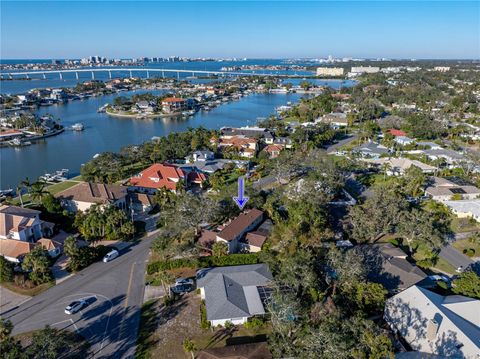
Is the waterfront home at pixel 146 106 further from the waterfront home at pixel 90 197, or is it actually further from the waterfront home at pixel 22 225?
the waterfront home at pixel 22 225

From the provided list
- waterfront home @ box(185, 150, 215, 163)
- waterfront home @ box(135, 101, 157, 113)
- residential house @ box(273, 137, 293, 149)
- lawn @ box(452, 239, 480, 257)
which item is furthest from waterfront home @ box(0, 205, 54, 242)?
waterfront home @ box(135, 101, 157, 113)

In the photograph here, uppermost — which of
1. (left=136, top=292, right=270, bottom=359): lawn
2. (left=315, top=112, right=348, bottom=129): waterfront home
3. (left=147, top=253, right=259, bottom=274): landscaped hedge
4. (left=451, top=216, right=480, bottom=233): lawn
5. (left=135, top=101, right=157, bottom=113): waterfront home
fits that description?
(left=135, top=101, right=157, bottom=113): waterfront home

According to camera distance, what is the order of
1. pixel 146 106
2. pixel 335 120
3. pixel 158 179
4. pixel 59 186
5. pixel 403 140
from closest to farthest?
pixel 158 179, pixel 59 186, pixel 403 140, pixel 335 120, pixel 146 106

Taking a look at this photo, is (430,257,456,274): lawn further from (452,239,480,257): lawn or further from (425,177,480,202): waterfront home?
(425,177,480,202): waterfront home

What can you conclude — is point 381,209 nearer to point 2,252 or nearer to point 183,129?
point 2,252

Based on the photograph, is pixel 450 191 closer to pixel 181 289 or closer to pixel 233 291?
pixel 233 291

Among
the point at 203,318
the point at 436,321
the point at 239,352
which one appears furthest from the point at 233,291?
the point at 436,321
